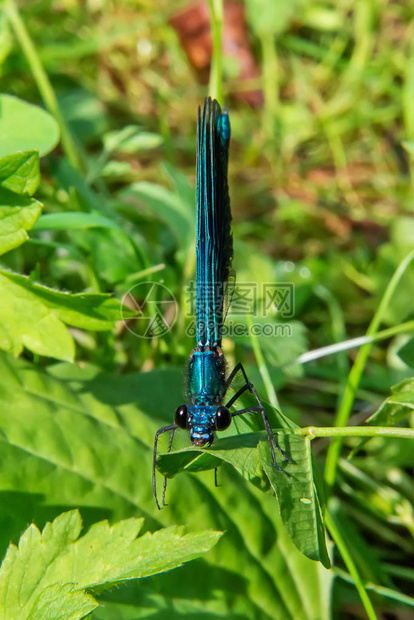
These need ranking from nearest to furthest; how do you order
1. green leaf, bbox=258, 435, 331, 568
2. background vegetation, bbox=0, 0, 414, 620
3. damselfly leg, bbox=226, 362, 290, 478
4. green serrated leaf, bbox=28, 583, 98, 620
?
green serrated leaf, bbox=28, 583, 98, 620
green leaf, bbox=258, 435, 331, 568
damselfly leg, bbox=226, 362, 290, 478
background vegetation, bbox=0, 0, 414, 620

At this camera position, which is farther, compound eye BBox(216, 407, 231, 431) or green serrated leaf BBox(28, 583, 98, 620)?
compound eye BBox(216, 407, 231, 431)

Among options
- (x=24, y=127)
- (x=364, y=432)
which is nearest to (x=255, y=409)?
(x=364, y=432)

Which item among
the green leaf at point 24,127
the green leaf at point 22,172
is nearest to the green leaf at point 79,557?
the green leaf at point 22,172

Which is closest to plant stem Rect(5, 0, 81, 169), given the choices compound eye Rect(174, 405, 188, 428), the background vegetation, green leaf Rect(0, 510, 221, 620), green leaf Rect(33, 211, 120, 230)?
the background vegetation

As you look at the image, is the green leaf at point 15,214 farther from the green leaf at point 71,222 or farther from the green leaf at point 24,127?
the green leaf at point 24,127

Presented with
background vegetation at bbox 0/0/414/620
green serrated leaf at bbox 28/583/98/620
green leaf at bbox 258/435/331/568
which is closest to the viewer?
green serrated leaf at bbox 28/583/98/620

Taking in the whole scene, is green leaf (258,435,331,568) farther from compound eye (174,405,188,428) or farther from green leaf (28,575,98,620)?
green leaf (28,575,98,620)

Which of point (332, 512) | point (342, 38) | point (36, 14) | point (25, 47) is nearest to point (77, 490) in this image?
point (332, 512)
